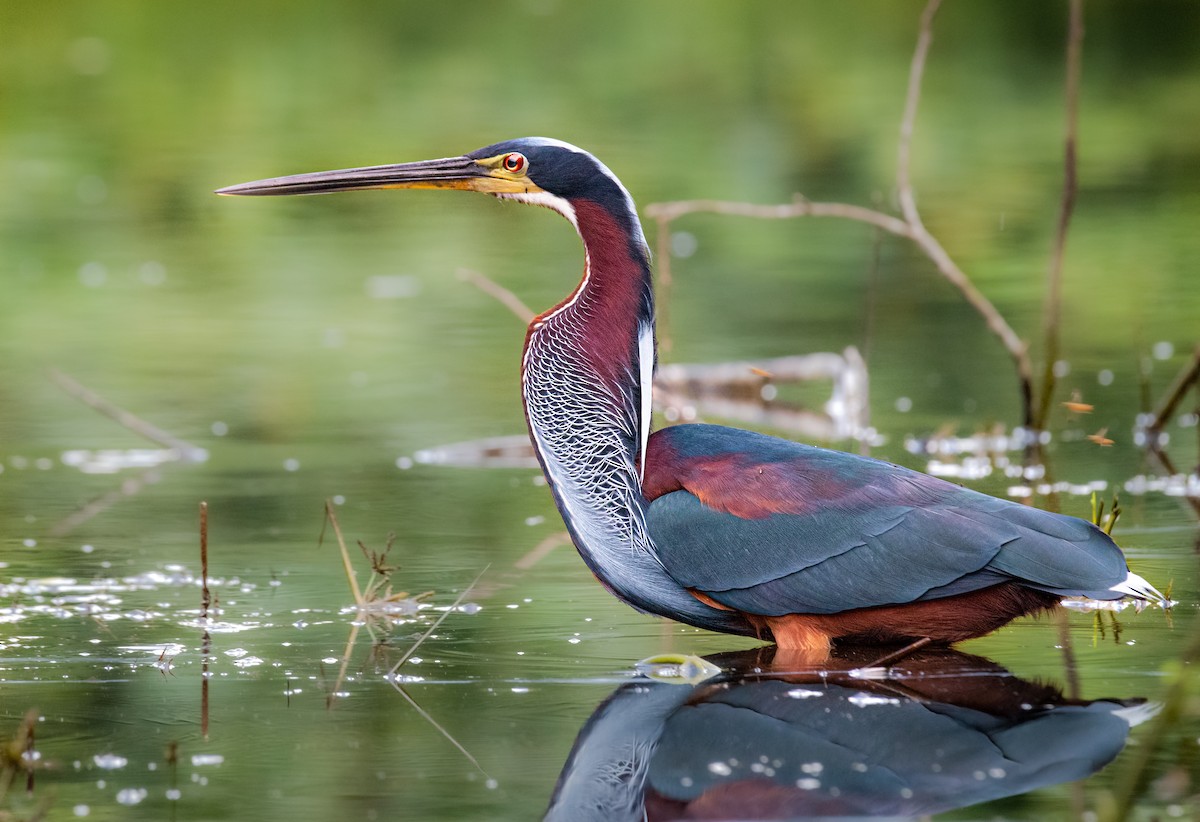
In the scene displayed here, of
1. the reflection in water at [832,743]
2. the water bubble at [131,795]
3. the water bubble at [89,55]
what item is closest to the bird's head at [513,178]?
the reflection in water at [832,743]

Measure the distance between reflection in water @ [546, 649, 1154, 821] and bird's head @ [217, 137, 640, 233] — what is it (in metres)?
1.48

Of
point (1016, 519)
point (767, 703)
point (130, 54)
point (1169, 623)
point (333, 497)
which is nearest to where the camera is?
point (767, 703)

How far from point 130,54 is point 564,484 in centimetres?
2175

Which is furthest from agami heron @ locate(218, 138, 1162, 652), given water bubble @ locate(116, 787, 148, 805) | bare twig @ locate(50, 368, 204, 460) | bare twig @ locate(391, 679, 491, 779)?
bare twig @ locate(50, 368, 204, 460)

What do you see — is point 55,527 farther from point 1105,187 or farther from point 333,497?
point 1105,187

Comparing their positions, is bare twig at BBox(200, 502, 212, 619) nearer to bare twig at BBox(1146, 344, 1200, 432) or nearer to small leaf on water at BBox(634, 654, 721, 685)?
small leaf on water at BBox(634, 654, 721, 685)

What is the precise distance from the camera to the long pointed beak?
5949mm

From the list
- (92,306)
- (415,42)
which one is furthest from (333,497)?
(415,42)

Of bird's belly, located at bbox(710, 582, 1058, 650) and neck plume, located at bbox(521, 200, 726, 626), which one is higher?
→ neck plume, located at bbox(521, 200, 726, 626)

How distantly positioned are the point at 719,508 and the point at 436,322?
7.16m

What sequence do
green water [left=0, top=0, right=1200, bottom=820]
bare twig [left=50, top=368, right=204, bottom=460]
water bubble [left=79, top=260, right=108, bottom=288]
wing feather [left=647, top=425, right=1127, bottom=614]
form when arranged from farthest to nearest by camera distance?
water bubble [left=79, top=260, right=108, bottom=288] → bare twig [left=50, top=368, right=204, bottom=460] → wing feather [left=647, top=425, right=1127, bottom=614] → green water [left=0, top=0, right=1200, bottom=820]

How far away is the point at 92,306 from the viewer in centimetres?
1355

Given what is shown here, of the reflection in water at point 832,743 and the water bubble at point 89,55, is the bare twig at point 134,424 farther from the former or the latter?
the water bubble at point 89,55

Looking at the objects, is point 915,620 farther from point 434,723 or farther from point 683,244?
point 683,244
